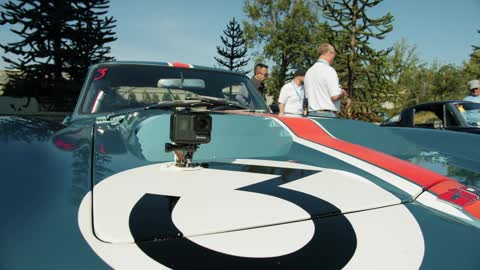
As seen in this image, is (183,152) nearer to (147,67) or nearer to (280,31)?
(147,67)

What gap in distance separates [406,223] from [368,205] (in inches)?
4.0

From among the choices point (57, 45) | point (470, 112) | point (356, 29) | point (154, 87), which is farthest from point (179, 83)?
→ point (57, 45)

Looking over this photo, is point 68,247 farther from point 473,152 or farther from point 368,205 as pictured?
point 473,152

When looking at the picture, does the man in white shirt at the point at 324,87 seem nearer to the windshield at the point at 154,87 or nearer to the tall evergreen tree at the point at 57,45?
the windshield at the point at 154,87

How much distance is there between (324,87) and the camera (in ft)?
12.6

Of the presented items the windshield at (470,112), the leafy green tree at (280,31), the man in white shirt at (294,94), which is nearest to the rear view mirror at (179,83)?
the man in white shirt at (294,94)

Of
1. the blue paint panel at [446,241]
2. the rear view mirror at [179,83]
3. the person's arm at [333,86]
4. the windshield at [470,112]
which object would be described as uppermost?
the person's arm at [333,86]

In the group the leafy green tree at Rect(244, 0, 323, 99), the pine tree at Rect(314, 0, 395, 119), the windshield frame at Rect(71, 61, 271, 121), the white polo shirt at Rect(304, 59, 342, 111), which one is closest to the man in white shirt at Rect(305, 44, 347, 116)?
the white polo shirt at Rect(304, 59, 342, 111)

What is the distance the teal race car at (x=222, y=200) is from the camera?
2.27ft

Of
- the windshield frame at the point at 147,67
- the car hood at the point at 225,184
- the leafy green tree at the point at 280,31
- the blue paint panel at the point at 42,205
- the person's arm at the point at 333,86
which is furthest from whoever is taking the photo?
the leafy green tree at the point at 280,31

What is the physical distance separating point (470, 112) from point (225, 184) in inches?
188

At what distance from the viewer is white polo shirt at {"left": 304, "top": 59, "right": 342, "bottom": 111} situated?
378cm

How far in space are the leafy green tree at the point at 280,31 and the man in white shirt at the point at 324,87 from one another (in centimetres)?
3011

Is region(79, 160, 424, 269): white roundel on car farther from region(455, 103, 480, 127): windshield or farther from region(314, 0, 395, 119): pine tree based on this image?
region(314, 0, 395, 119): pine tree
